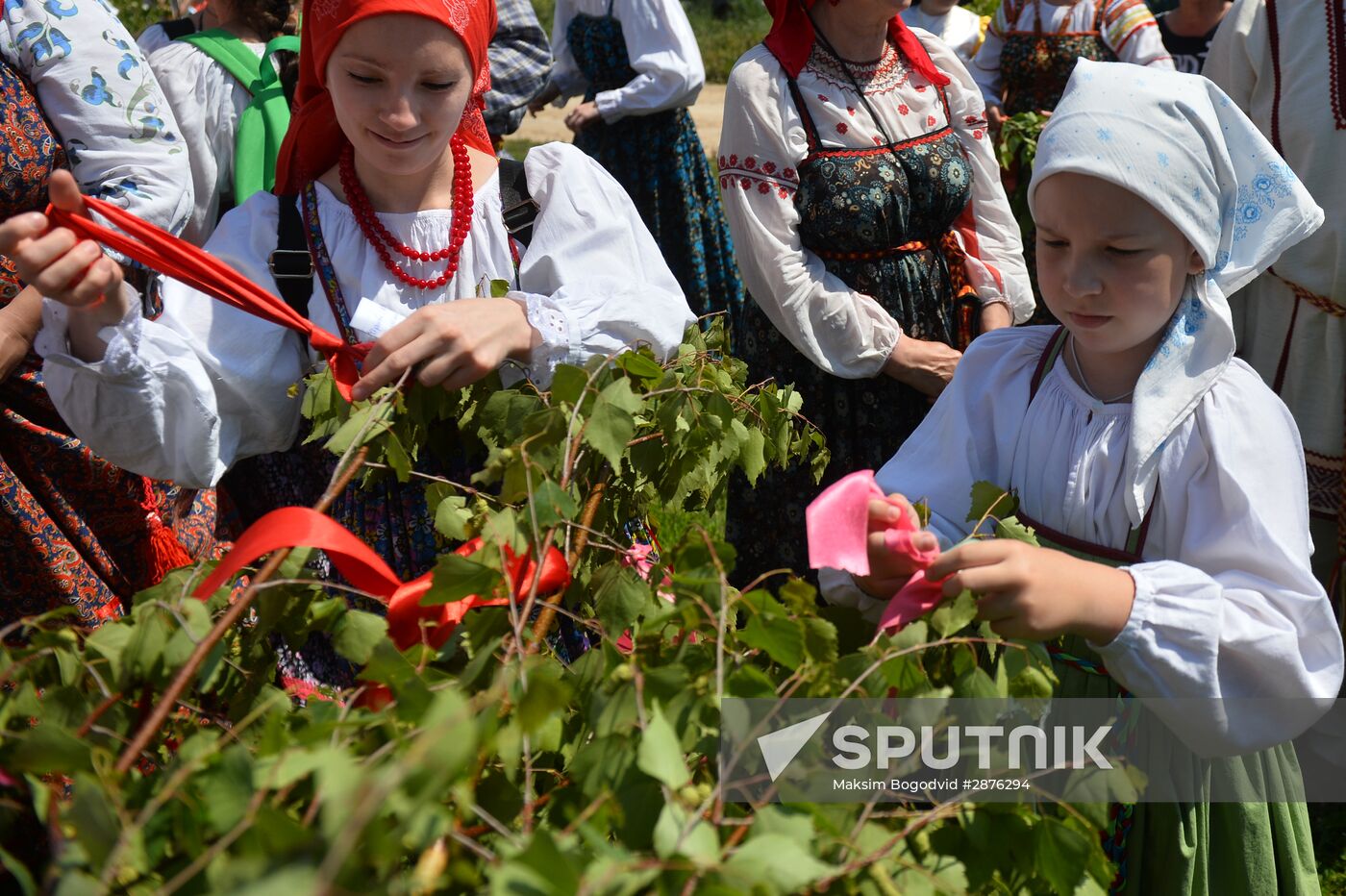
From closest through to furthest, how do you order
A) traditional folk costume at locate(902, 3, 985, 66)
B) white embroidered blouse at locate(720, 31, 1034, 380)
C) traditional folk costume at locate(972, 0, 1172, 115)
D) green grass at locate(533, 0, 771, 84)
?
white embroidered blouse at locate(720, 31, 1034, 380), traditional folk costume at locate(972, 0, 1172, 115), traditional folk costume at locate(902, 3, 985, 66), green grass at locate(533, 0, 771, 84)

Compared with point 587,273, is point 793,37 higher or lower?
higher

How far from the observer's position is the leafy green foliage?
31.9 inches

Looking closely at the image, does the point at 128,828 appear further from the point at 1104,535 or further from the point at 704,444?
the point at 1104,535

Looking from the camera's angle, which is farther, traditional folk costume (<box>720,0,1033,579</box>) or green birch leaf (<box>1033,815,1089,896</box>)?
traditional folk costume (<box>720,0,1033,579</box>)

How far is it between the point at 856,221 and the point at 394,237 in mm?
1238

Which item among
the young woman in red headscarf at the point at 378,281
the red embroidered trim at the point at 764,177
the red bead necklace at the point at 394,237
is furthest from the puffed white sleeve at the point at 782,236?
the red bead necklace at the point at 394,237

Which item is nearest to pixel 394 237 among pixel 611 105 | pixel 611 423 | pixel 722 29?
pixel 611 423

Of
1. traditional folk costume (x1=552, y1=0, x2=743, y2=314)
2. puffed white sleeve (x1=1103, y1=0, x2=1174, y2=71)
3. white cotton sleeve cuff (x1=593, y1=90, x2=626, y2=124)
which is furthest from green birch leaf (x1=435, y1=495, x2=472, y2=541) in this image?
puffed white sleeve (x1=1103, y1=0, x2=1174, y2=71)

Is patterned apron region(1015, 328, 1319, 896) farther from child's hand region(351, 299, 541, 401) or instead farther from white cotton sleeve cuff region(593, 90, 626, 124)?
white cotton sleeve cuff region(593, 90, 626, 124)

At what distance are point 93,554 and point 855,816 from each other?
1906mm

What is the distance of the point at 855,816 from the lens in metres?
1.03

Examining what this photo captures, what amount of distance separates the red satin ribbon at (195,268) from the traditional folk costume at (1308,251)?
2.12 m

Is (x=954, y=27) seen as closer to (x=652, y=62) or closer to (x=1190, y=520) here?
(x=652, y=62)

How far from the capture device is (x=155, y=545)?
98.1 inches
